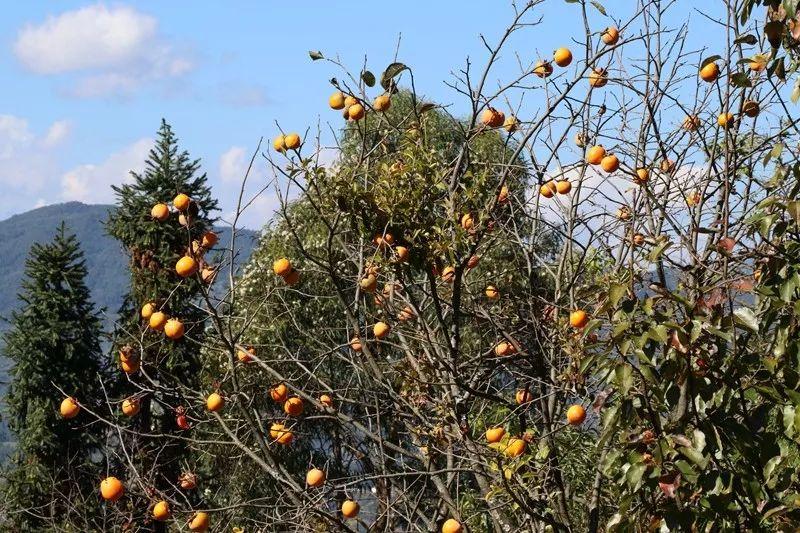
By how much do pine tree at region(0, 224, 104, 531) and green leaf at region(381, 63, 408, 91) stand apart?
33.6 ft

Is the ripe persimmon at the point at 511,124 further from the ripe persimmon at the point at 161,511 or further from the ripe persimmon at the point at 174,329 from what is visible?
the ripe persimmon at the point at 161,511

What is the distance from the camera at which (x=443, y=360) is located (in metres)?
3.35

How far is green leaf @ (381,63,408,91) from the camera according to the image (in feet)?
11.3

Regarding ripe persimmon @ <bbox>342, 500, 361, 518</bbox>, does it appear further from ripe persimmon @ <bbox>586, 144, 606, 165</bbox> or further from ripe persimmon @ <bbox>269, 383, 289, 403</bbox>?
ripe persimmon @ <bbox>586, 144, 606, 165</bbox>

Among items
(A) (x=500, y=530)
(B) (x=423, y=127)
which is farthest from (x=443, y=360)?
(B) (x=423, y=127)

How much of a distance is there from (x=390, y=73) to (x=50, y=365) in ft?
38.2

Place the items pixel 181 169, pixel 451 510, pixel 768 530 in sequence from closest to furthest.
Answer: pixel 768 530
pixel 451 510
pixel 181 169

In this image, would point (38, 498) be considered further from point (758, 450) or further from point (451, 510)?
point (758, 450)

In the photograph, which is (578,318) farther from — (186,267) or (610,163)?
(186,267)

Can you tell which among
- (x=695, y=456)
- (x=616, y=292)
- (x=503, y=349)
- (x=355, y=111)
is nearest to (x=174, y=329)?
(x=355, y=111)

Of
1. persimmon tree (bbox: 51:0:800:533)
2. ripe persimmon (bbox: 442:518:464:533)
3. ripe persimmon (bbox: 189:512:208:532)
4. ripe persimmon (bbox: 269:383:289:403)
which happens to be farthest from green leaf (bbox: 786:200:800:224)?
ripe persimmon (bbox: 189:512:208:532)

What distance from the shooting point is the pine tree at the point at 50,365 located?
13.1 m

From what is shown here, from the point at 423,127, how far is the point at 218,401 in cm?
114

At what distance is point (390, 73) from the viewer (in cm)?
350
